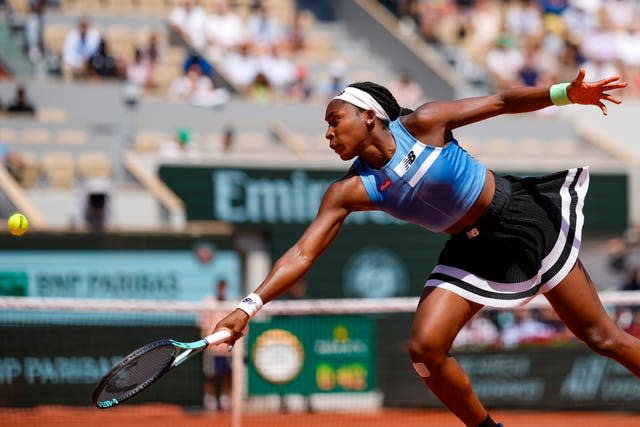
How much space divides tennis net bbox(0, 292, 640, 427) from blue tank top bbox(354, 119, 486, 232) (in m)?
4.26

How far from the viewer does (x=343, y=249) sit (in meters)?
18.2

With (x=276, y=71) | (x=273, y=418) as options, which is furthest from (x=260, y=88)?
(x=273, y=418)

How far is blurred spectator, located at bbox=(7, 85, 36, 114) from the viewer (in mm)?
18656

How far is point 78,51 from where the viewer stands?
800 inches

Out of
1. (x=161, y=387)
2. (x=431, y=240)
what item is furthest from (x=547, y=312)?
(x=161, y=387)

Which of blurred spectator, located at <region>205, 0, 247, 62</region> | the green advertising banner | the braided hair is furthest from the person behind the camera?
blurred spectator, located at <region>205, 0, 247, 62</region>

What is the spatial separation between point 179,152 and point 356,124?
1150 cm

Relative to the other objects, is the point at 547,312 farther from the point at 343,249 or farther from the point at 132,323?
the point at 132,323

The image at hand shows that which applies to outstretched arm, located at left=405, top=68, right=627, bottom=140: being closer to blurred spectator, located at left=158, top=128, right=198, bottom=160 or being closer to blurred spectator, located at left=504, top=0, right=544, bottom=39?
blurred spectator, located at left=158, top=128, right=198, bottom=160

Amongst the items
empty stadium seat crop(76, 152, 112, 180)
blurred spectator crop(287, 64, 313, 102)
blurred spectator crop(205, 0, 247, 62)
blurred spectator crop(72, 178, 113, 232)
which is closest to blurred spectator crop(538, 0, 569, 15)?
blurred spectator crop(287, 64, 313, 102)

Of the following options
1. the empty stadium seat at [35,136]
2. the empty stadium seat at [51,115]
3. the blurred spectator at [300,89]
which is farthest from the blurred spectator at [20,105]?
the blurred spectator at [300,89]

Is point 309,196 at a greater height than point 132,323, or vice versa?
point 309,196

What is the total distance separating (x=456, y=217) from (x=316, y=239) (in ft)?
2.74

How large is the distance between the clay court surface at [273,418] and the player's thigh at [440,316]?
18.9 feet
